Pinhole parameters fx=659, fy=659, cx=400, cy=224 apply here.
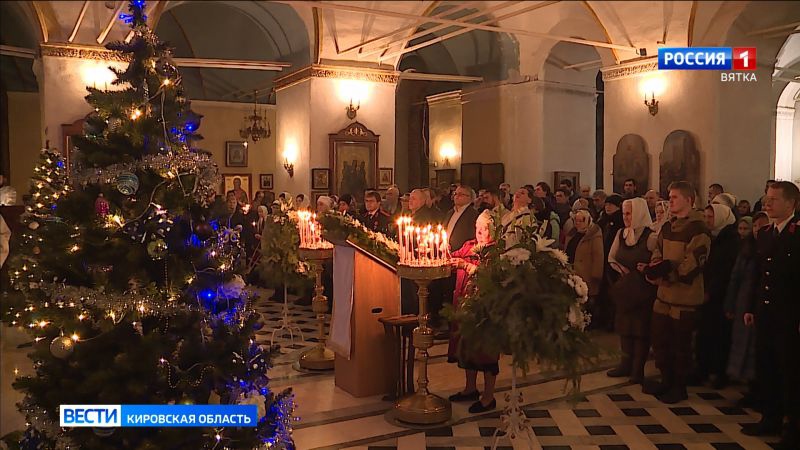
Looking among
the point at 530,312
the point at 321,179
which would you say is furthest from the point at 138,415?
the point at 321,179

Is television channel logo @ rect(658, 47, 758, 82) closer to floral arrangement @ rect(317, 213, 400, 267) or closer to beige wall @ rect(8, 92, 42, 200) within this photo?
floral arrangement @ rect(317, 213, 400, 267)

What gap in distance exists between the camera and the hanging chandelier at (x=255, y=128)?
1553 centimetres

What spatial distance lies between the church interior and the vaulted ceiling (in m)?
0.05

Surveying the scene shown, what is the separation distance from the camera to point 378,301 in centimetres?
540

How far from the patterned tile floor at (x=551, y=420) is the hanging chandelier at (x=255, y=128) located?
406 inches

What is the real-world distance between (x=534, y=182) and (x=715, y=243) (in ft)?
25.5

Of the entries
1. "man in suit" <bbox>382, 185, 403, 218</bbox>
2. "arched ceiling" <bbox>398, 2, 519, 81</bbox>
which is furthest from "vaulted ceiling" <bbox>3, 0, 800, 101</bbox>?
"man in suit" <bbox>382, 185, 403, 218</bbox>

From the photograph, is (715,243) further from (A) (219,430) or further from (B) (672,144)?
(B) (672,144)

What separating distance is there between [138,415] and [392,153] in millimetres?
9930

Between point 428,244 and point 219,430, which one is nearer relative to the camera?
point 219,430

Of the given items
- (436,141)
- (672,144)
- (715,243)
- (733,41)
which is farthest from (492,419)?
(436,141)

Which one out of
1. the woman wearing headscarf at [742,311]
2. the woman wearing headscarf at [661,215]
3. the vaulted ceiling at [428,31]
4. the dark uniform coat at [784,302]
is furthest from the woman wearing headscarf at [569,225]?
the dark uniform coat at [784,302]

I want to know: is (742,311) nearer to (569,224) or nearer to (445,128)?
(569,224)

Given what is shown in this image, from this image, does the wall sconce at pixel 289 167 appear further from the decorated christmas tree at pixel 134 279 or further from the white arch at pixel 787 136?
the white arch at pixel 787 136
